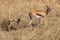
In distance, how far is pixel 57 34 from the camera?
710cm

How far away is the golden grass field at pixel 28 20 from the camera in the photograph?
732 centimetres

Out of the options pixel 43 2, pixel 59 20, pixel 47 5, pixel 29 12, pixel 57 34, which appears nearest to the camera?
pixel 57 34

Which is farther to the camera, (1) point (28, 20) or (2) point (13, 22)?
(1) point (28, 20)

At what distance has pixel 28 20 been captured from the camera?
8688 mm

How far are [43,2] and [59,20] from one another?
2.49m

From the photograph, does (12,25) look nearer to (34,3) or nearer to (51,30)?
(51,30)

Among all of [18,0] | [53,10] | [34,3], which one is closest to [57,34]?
[53,10]

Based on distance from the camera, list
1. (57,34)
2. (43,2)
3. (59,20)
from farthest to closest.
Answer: (43,2), (59,20), (57,34)

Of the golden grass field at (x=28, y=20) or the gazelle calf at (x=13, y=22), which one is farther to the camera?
the gazelle calf at (x=13, y=22)

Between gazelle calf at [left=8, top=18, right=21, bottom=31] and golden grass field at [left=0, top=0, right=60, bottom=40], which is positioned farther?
gazelle calf at [left=8, top=18, right=21, bottom=31]

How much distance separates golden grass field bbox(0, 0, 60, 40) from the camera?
7316 mm

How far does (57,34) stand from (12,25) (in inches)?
69.3

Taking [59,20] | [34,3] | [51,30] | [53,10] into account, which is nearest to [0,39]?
[51,30]

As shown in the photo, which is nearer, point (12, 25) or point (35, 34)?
point (35, 34)
